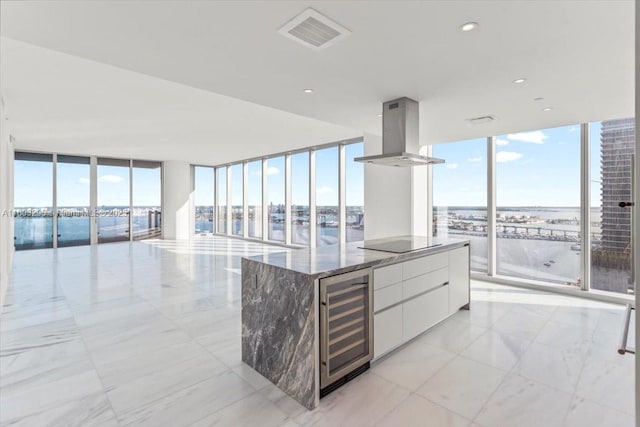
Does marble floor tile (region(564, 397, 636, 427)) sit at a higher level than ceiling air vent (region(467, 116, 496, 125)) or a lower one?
lower

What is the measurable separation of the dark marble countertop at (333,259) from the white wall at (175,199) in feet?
30.8

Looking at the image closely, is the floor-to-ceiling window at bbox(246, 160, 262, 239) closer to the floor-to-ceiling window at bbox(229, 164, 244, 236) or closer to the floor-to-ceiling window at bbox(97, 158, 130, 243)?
the floor-to-ceiling window at bbox(229, 164, 244, 236)

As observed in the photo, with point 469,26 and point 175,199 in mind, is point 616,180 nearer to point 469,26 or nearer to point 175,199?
point 469,26

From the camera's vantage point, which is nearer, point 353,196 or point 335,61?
point 335,61

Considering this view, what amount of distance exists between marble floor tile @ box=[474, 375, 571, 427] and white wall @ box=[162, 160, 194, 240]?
35.8 feet

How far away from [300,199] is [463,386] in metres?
6.95

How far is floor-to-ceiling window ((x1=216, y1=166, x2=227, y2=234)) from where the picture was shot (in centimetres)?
1208

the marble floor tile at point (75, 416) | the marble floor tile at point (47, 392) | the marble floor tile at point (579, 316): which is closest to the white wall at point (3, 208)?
the marble floor tile at point (47, 392)

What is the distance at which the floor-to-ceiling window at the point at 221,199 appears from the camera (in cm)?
1208

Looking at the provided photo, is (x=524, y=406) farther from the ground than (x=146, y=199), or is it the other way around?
(x=146, y=199)

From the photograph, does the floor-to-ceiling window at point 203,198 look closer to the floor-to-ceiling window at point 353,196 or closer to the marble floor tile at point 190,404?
the floor-to-ceiling window at point 353,196

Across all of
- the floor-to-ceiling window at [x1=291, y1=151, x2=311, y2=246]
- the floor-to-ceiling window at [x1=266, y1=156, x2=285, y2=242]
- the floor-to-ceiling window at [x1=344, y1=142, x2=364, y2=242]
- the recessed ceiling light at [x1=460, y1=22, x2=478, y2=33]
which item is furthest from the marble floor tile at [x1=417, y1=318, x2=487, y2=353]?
the floor-to-ceiling window at [x1=266, y1=156, x2=285, y2=242]

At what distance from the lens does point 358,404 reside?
2.13 metres

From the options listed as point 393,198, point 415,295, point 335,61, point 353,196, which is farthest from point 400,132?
point 353,196
